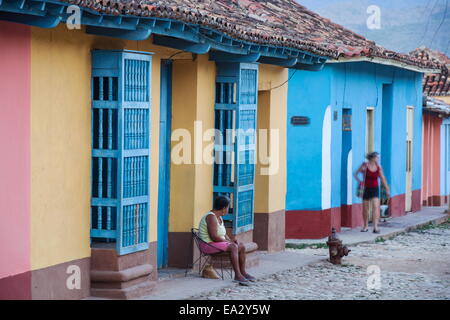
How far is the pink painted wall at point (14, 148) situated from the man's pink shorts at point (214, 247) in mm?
3080

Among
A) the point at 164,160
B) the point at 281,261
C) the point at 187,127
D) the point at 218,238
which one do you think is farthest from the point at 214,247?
the point at 281,261

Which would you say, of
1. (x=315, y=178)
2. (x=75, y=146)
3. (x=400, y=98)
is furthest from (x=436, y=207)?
(x=75, y=146)

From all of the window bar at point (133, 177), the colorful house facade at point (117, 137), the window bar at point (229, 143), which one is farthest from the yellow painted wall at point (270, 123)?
the window bar at point (133, 177)

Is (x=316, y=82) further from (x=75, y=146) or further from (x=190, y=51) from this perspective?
(x=75, y=146)

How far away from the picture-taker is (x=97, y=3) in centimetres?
884

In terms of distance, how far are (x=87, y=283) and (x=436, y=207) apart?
17.6 m

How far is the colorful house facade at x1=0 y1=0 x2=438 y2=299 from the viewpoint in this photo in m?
8.83

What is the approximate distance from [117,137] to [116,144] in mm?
87

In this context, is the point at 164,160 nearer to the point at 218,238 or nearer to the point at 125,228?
the point at 218,238

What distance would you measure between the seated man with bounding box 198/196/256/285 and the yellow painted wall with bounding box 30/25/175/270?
1.94m

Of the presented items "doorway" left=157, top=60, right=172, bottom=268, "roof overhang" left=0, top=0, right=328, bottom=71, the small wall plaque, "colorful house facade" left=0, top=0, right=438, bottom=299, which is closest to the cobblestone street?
"colorful house facade" left=0, top=0, right=438, bottom=299

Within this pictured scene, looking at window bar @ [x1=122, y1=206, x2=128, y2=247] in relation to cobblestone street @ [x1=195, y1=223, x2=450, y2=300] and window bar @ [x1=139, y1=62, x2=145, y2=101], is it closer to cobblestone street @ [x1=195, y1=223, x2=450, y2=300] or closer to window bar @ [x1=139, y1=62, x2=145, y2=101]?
cobblestone street @ [x1=195, y1=223, x2=450, y2=300]

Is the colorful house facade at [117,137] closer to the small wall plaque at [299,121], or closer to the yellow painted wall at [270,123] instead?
the yellow painted wall at [270,123]

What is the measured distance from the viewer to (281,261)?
45.9ft
